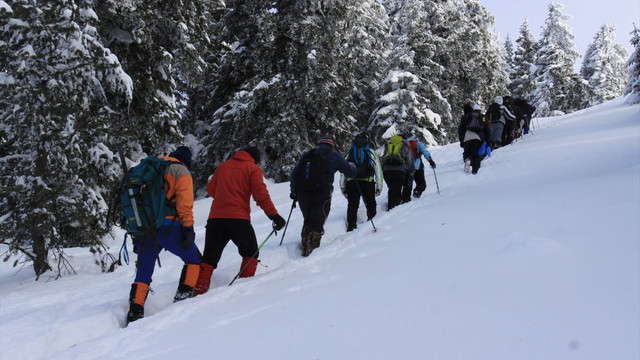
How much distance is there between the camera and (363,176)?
7125mm

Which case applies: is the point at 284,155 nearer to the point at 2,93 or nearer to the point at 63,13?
the point at 63,13

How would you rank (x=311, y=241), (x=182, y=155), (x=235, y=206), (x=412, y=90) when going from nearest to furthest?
1. (x=182, y=155)
2. (x=235, y=206)
3. (x=311, y=241)
4. (x=412, y=90)

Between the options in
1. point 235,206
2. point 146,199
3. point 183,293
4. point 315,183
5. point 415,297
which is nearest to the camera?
point 415,297

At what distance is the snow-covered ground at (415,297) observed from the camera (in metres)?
2.66

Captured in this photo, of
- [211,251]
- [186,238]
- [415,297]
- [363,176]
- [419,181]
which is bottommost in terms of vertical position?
[415,297]

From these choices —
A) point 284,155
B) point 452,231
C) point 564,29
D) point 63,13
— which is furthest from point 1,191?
point 564,29

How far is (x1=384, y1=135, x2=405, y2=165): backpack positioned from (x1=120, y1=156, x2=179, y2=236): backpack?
469cm

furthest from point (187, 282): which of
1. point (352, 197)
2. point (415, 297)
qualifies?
point (352, 197)

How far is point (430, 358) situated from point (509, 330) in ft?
1.86

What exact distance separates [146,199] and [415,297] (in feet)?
9.21

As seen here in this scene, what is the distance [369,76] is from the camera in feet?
77.8

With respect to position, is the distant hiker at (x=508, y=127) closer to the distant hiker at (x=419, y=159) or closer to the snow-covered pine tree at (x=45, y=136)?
the distant hiker at (x=419, y=159)

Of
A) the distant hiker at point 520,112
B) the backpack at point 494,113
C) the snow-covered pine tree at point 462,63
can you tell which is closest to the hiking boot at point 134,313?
the backpack at point 494,113

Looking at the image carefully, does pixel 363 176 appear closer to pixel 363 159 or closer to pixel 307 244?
pixel 363 159
